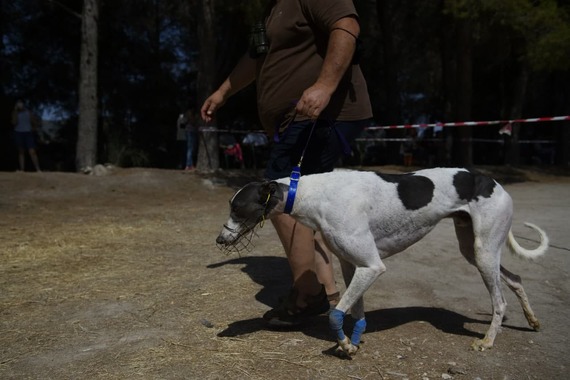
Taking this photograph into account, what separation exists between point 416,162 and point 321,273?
2000 cm

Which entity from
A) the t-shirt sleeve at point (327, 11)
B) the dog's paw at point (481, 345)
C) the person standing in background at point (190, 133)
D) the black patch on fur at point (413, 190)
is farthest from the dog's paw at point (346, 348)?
the person standing in background at point (190, 133)

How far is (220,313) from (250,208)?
1140mm

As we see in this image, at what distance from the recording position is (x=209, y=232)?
22.5 ft

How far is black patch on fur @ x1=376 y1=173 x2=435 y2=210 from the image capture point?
10.2ft

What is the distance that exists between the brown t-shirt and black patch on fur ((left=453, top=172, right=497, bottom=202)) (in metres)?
0.73

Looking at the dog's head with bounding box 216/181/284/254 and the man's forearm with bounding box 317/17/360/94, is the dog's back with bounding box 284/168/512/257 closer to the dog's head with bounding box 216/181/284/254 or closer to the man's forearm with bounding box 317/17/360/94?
the dog's head with bounding box 216/181/284/254

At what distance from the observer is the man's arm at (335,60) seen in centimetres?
304

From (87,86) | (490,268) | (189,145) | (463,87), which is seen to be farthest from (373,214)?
(463,87)

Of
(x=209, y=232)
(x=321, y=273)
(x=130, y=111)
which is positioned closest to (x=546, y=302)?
(x=321, y=273)

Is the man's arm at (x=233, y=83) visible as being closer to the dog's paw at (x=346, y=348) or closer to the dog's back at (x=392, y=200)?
the dog's back at (x=392, y=200)

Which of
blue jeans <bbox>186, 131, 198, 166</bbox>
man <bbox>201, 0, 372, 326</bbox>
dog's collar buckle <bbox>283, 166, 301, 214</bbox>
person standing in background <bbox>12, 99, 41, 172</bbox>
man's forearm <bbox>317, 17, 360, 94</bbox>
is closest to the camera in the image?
dog's collar buckle <bbox>283, 166, 301, 214</bbox>

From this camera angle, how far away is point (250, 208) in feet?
9.62

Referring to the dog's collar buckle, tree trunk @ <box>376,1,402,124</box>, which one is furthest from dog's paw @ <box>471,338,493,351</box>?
tree trunk @ <box>376,1,402,124</box>

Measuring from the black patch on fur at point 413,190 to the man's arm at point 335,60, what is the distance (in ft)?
1.94
